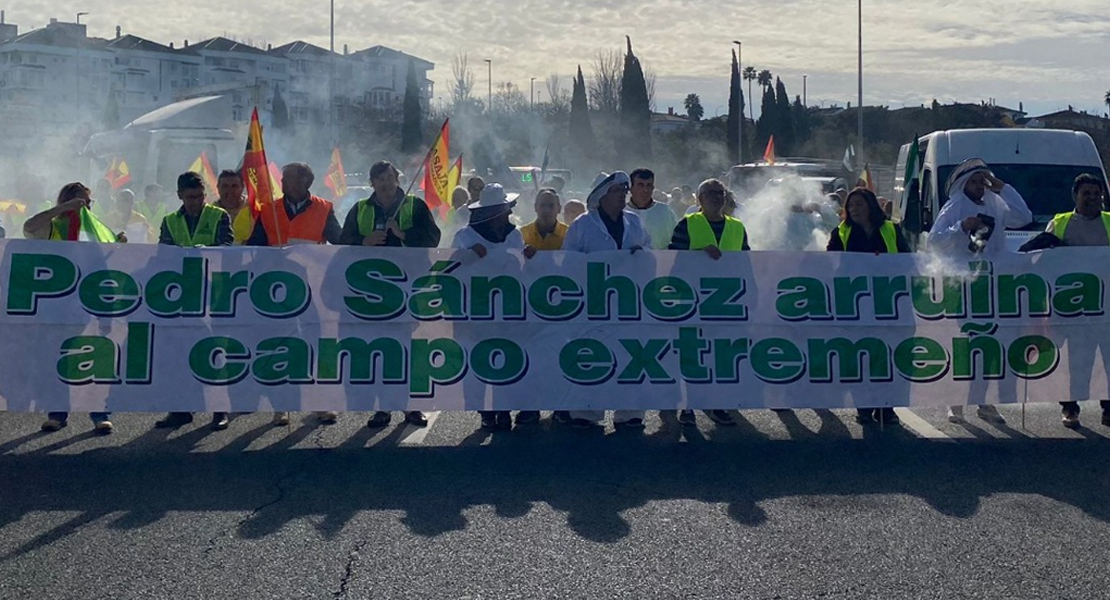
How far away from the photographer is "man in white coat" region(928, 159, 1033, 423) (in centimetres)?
832

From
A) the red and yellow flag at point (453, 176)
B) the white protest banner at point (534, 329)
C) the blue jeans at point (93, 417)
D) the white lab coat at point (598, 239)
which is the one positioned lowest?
the blue jeans at point (93, 417)

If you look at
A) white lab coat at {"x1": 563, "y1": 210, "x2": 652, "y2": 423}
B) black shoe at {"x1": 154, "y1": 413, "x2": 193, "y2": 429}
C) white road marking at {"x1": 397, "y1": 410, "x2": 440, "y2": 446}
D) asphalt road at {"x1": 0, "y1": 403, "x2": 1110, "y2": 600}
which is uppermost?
white lab coat at {"x1": 563, "y1": 210, "x2": 652, "y2": 423}

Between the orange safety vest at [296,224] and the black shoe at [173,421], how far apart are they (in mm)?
1400

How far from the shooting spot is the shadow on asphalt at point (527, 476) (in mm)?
6211

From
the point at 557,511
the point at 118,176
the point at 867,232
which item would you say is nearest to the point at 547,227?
the point at 867,232

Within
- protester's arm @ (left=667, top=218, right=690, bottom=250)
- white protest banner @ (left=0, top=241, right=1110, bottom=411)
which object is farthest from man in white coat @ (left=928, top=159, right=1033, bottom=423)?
protester's arm @ (left=667, top=218, right=690, bottom=250)

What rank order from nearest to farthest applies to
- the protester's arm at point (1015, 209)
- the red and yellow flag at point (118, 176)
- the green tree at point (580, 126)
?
the protester's arm at point (1015, 209), the red and yellow flag at point (118, 176), the green tree at point (580, 126)

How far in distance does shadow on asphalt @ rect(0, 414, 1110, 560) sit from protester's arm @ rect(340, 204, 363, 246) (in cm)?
149

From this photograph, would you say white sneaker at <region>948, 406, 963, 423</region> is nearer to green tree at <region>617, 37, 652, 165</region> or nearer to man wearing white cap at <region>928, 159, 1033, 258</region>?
man wearing white cap at <region>928, 159, 1033, 258</region>

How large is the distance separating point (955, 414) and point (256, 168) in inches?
210

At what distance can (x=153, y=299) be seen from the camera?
306 inches

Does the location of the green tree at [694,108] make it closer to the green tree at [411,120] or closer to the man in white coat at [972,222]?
the green tree at [411,120]

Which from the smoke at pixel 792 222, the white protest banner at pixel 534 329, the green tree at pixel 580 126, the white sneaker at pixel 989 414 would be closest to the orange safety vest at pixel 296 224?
the white protest banner at pixel 534 329

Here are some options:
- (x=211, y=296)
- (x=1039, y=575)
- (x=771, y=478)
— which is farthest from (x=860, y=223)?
→ (x=211, y=296)
